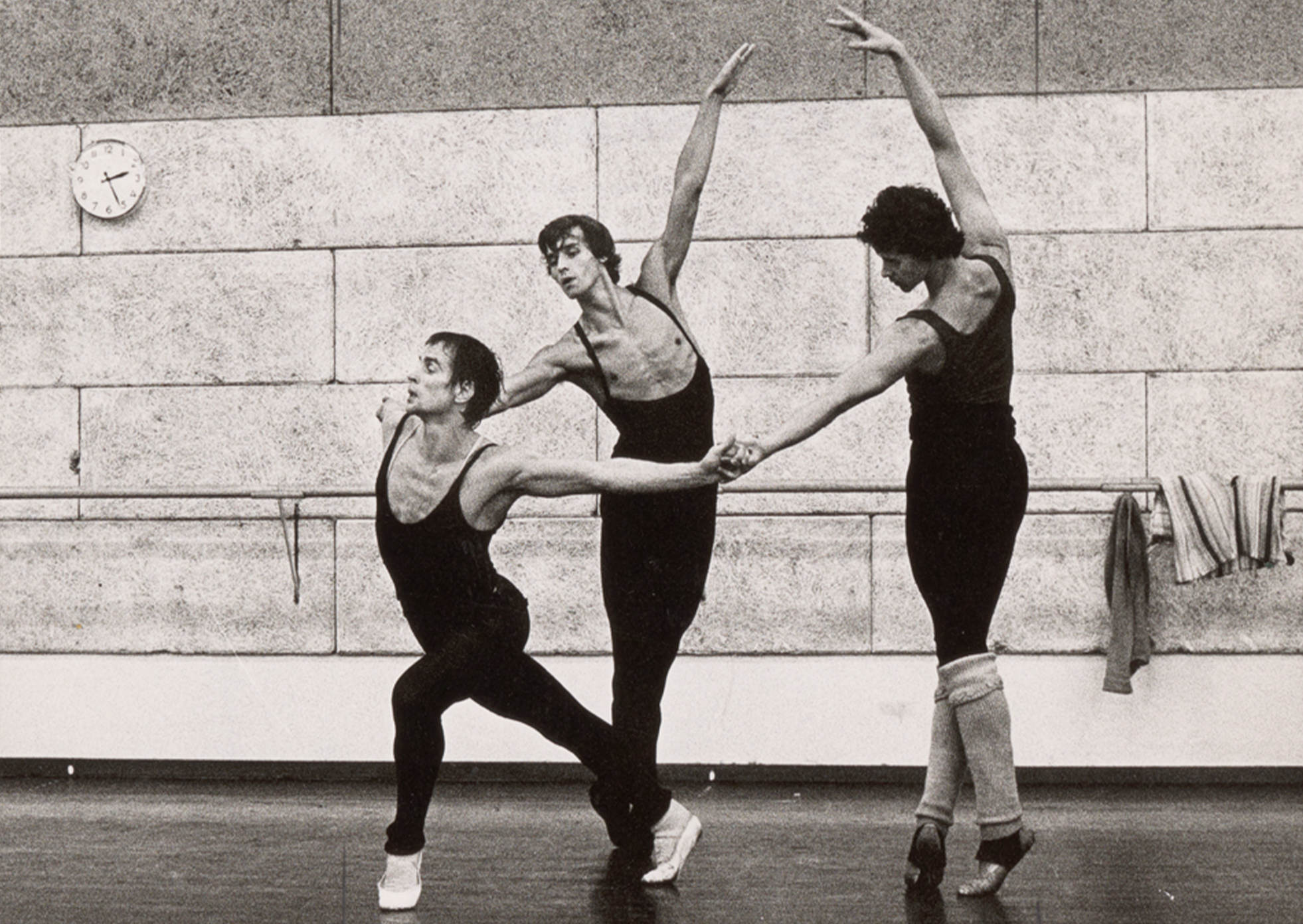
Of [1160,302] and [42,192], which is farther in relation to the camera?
[42,192]

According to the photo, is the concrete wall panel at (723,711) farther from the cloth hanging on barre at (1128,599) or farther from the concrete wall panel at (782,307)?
the concrete wall panel at (782,307)

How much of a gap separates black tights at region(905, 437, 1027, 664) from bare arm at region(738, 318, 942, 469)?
26 centimetres

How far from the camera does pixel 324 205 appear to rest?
5.97 metres

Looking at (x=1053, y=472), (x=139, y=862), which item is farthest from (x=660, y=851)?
(x=1053, y=472)

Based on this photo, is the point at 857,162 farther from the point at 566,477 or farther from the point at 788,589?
the point at 566,477

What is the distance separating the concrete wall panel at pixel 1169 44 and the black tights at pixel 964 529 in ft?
8.12

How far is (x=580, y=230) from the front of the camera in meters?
4.10

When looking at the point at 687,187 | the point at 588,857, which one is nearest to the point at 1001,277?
the point at 687,187

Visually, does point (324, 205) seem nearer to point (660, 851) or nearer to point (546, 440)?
point (546, 440)

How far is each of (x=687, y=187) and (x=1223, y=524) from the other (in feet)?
7.23

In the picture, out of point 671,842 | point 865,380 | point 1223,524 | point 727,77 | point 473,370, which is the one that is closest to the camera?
point 865,380

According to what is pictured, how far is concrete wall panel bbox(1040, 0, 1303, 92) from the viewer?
5.64m

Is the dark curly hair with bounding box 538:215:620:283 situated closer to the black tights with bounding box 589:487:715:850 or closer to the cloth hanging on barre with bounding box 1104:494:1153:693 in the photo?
the black tights with bounding box 589:487:715:850

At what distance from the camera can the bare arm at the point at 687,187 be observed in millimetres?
4148
